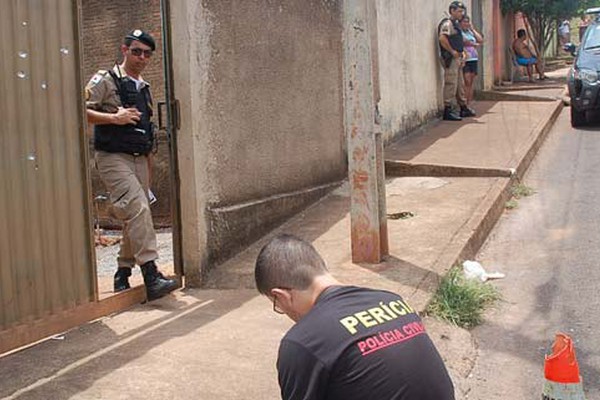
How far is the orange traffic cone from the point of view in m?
3.05

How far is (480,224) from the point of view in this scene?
260 inches

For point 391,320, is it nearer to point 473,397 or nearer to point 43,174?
point 473,397

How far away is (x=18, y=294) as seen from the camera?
419 centimetres

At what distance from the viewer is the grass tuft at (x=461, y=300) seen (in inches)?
196

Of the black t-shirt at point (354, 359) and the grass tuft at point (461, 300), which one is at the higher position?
the black t-shirt at point (354, 359)

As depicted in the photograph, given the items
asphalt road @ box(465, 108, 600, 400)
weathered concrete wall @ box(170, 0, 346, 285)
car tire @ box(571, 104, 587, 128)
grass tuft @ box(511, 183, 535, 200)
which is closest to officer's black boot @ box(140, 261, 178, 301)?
weathered concrete wall @ box(170, 0, 346, 285)

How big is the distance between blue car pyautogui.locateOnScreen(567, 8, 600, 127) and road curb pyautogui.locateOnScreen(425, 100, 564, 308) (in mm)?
2071

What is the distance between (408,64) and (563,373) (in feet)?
26.4

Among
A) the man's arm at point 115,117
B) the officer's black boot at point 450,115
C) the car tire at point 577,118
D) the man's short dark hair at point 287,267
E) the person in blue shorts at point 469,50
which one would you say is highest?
the person in blue shorts at point 469,50

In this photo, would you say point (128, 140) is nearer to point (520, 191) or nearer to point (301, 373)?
point (301, 373)

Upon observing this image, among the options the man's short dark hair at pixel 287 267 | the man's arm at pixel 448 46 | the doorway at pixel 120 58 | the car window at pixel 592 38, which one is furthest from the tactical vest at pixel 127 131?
the car window at pixel 592 38

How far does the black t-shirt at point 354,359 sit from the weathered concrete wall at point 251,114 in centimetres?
344

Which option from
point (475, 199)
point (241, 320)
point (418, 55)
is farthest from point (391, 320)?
point (418, 55)

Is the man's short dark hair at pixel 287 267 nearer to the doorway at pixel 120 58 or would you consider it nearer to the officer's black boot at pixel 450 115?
the doorway at pixel 120 58
